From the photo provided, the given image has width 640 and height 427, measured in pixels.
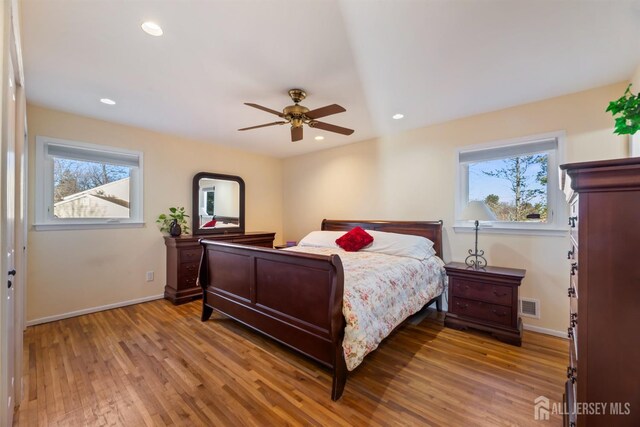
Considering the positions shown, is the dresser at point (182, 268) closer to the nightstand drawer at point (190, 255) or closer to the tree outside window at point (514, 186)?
the nightstand drawer at point (190, 255)

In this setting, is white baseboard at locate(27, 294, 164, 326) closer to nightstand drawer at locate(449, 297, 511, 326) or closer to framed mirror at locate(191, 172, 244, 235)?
framed mirror at locate(191, 172, 244, 235)

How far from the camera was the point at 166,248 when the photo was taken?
4.03 m

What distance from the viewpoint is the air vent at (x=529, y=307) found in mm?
2857

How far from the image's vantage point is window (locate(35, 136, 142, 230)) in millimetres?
3109

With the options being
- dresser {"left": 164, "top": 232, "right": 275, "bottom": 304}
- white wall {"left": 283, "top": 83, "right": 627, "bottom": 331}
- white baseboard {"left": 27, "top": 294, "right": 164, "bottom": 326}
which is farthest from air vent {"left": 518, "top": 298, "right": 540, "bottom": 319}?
white baseboard {"left": 27, "top": 294, "right": 164, "bottom": 326}

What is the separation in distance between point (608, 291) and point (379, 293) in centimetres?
143

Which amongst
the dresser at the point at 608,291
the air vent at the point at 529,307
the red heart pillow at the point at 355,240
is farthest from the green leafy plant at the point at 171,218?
the air vent at the point at 529,307

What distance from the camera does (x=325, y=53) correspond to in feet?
6.63

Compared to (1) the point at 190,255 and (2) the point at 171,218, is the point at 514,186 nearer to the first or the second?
(1) the point at 190,255

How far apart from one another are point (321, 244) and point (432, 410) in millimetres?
2559

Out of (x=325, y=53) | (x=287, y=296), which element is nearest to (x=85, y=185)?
(x=287, y=296)

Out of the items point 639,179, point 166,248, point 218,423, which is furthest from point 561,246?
point 166,248

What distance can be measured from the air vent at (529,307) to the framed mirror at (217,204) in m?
4.32

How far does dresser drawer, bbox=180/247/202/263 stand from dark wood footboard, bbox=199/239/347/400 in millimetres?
940
